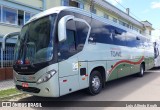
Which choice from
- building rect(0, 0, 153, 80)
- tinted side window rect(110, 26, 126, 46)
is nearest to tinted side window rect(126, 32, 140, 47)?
tinted side window rect(110, 26, 126, 46)

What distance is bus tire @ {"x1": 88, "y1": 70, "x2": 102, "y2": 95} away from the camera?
7801 mm

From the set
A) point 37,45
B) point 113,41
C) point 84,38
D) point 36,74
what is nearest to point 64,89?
point 36,74

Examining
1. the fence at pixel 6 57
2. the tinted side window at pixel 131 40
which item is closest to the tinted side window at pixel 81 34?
the tinted side window at pixel 131 40

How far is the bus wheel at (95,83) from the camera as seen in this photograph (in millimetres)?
7823

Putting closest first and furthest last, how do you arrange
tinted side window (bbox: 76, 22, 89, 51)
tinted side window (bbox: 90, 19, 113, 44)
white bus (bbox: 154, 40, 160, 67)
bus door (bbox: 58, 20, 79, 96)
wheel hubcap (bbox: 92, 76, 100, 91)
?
bus door (bbox: 58, 20, 79, 96)
tinted side window (bbox: 76, 22, 89, 51)
wheel hubcap (bbox: 92, 76, 100, 91)
tinted side window (bbox: 90, 19, 113, 44)
white bus (bbox: 154, 40, 160, 67)

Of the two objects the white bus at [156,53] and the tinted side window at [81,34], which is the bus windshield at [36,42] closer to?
the tinted side window at [81,34]

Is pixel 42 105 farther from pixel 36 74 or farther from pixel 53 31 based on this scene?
pixel 53 31

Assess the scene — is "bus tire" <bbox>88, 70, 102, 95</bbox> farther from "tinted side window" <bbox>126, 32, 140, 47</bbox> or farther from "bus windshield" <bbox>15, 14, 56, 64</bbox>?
"tinted side window" <bbox>126, 32, 140, 47</bbox>

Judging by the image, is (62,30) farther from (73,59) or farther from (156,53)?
(156,53)

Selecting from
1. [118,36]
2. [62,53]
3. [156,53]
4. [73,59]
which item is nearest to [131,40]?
[118,36]

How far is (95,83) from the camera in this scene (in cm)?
812

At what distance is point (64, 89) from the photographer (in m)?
6.30

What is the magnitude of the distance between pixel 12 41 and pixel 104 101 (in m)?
10.1

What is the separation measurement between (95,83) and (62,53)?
245 cm
